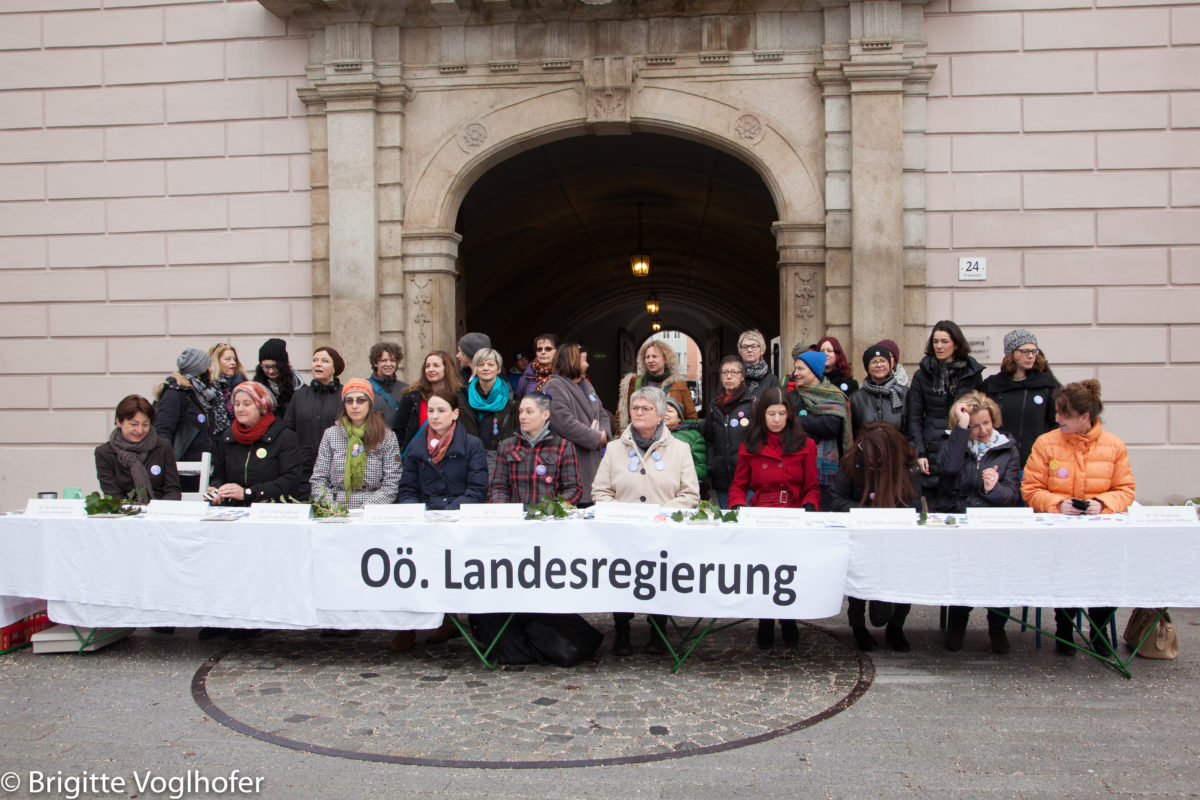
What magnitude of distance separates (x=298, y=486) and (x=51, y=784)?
2.65 metres

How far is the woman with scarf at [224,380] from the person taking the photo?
744 centimetres

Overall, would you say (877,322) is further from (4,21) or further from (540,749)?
(4,21)

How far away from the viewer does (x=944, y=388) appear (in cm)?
701

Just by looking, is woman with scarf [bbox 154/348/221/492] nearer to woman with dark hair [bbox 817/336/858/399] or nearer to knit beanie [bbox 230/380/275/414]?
knit beanie [bbox 230/380/275/414]

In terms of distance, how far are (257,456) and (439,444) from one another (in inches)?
48.1

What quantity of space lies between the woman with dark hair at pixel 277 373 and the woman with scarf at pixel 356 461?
1490 millimetres

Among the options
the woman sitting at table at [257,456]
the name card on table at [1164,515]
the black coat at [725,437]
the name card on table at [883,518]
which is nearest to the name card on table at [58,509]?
the woman sitting at table at [257,456]

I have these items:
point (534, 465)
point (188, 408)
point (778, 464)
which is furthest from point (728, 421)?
point (188, 408)

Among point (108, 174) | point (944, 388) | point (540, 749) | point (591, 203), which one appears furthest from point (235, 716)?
point (591, 203)

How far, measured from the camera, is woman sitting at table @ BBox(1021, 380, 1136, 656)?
5.45m

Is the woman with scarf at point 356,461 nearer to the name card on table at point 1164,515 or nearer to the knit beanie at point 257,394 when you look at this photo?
the knit beanie at point 257,394

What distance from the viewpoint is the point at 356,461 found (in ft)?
20.0

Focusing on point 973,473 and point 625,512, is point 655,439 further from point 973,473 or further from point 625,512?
point 973,473

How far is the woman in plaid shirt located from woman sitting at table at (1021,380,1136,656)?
2690mm
